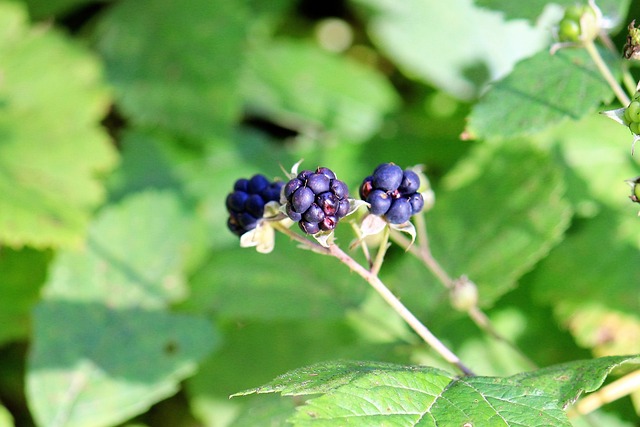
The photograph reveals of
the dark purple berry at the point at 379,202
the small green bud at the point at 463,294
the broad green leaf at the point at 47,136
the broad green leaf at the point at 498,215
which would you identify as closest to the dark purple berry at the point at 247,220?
the dark purple berry at the point at 379,202

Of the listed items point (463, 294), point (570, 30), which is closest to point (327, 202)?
point (463, 294)

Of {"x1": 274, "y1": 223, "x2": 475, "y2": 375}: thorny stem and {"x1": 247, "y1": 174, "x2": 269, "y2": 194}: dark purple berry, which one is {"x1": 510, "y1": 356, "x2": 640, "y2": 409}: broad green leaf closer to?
{"x1": 274, "y1": 223, "x2": 475, "y2": 375}: thorny stem

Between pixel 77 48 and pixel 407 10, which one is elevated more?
pixel 407 10

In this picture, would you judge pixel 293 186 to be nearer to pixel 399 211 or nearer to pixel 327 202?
pixel 327 202

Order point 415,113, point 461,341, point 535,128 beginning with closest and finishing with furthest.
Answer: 1. point 535,128
2. point 461,341
3. point 415,113

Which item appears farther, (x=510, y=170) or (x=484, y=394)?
(x=510, y=170)

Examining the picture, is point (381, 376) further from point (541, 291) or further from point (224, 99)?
point (224, 99)

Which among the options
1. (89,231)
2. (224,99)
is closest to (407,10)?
(224,99)
